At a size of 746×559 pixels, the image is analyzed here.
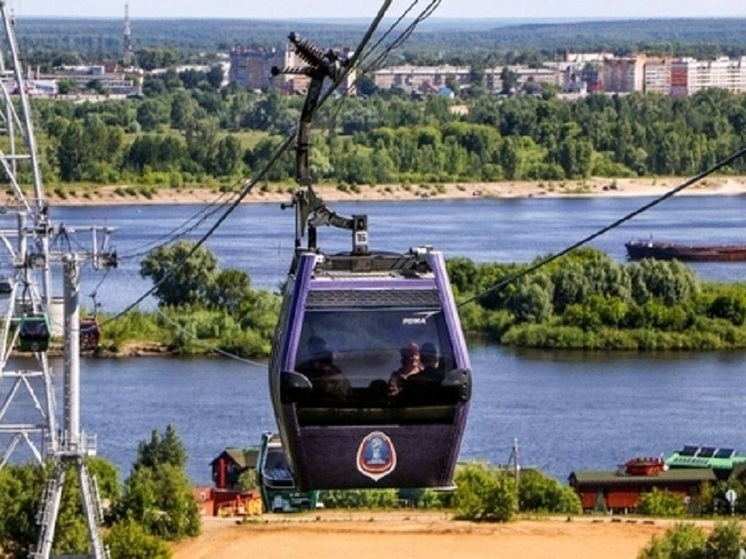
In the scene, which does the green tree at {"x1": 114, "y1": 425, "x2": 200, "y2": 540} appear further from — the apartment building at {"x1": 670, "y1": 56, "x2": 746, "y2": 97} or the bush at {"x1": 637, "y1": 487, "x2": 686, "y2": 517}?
the apartment building at {"x1": 670, "y1": 56, "x2": 746, "y2": 97}

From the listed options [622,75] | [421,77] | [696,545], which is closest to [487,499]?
[696,545]

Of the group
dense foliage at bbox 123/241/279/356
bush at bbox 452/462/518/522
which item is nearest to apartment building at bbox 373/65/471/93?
dense foliage at bbox 123/241/279/356

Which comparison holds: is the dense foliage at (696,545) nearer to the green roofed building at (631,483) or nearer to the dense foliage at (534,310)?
the green roofed building at (631,483)

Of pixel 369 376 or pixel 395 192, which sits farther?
pixel 395 192

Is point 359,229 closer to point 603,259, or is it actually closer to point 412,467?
point 412,467

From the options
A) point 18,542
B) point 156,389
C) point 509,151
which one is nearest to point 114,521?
point 18,542

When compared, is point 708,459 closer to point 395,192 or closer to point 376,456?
point 376,456

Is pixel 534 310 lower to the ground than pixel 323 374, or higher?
lower
